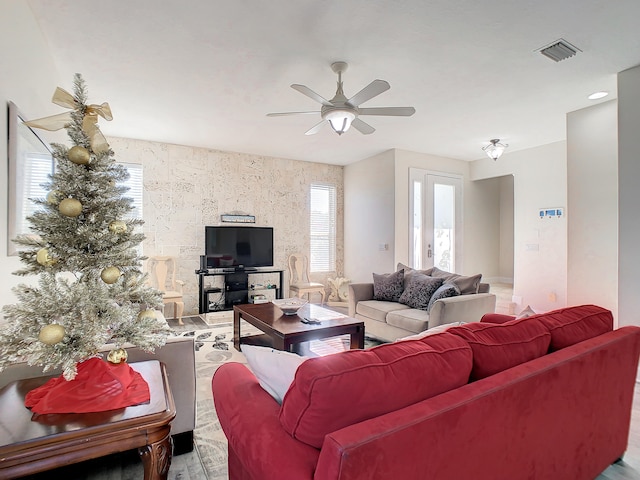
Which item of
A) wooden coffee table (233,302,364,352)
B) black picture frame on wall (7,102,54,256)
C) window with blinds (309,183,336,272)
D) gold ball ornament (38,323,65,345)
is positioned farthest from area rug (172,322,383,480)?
window with blinds (309,183,336,272)

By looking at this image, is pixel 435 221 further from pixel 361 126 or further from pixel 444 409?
pixel 444 409

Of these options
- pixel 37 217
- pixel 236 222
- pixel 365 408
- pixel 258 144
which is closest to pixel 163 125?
pixel 258 144

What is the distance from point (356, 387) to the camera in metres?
0.92

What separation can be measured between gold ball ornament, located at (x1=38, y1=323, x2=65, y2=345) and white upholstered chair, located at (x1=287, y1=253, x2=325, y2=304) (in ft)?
15.2

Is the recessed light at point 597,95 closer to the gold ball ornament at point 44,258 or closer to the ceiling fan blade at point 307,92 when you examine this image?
the ceiling fan blade at point 307,92

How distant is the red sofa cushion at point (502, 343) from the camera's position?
1229 mm

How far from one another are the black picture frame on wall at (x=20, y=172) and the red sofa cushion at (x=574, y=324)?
243cm

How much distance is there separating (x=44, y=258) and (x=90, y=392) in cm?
54

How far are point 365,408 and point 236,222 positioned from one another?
17.0 ft

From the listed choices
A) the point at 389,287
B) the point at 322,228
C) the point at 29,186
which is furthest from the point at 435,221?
the point at 29,186

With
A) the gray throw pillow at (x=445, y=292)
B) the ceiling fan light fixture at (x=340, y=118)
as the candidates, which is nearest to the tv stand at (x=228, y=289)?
the gray throw pillow at (x=445, y=292)

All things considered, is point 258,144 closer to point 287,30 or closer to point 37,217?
point 287,30

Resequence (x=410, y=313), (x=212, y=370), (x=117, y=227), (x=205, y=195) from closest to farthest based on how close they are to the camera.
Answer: (x=117, y=227) < (x=212, y=370) < (x=410, y=313) < (x=205, y=195)

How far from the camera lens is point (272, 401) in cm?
118
